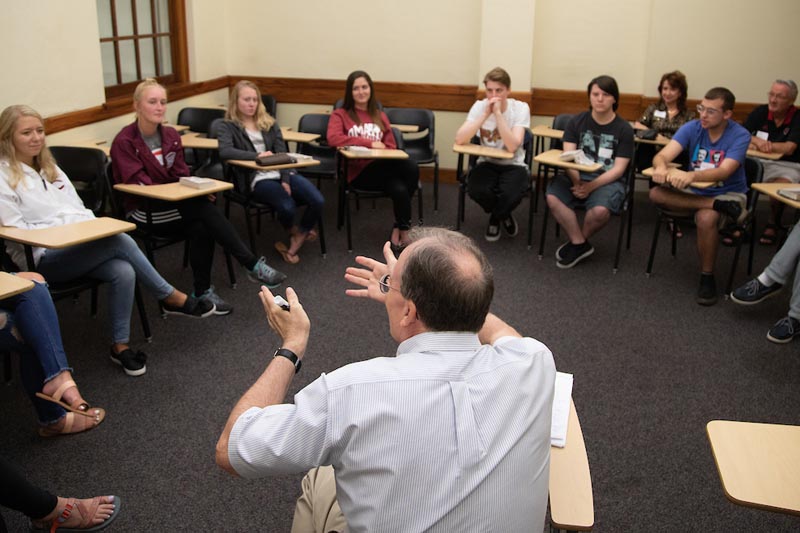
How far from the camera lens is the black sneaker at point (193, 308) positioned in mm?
3861

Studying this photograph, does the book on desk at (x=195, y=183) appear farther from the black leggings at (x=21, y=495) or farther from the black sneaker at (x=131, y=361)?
the black leggings at (x=21, y=495)

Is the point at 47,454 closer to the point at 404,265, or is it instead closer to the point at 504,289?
→ the point at 404,265

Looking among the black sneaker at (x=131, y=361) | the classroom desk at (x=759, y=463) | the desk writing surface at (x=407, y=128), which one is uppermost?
the desk writing surface at (x=407, y=128)

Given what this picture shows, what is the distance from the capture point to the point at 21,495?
7.02 feet

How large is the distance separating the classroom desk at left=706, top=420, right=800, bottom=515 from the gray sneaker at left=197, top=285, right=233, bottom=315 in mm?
2829

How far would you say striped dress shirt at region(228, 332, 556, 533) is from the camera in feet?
4.02

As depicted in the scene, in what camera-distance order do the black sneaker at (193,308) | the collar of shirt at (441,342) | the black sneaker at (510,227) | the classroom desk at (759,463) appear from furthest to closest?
1. the black sneaker at (510,227)
2. the black sneaker at (193,308)
3. the classroom desk at (759,463)
4. the collar of shirt at (441,342)

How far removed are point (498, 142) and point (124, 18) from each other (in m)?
2.96

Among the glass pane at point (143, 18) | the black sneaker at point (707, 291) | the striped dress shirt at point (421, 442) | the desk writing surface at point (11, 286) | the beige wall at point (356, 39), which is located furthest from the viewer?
the beige wall at point (356, 39)

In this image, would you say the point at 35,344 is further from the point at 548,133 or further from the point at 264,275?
the point at 548,133

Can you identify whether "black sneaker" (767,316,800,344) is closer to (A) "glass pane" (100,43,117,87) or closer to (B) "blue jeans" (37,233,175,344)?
(B) "blue jeans" (37,233,175,344)

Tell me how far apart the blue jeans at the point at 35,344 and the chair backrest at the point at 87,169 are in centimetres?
118

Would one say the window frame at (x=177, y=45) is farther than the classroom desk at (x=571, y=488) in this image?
Yes

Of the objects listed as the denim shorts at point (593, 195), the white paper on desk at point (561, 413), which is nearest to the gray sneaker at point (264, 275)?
the denim shorts at point (593, 195)
